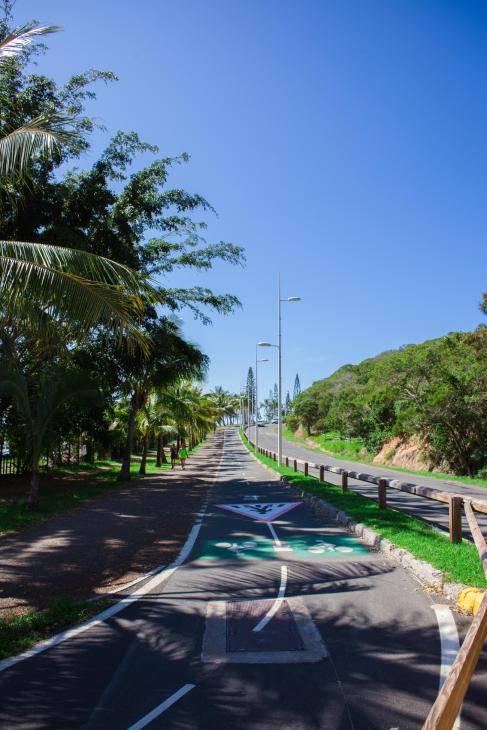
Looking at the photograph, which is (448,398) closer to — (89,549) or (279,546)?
(279,546)

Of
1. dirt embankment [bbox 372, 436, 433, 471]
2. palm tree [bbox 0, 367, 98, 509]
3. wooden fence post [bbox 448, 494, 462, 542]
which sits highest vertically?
palm tree [bbox 0, 367, 98, 509]

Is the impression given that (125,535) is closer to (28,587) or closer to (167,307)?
(28,587)

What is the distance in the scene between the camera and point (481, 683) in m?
3.87

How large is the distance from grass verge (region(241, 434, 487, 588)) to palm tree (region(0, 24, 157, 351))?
482cm

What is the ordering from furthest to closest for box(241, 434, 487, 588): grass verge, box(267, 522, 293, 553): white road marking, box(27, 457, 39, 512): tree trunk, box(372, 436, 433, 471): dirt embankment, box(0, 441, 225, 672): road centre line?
box(372, 436, 433, 471): dirt embankment
box(27, 457, 39, 512): tree trunk
box(267, 522, 293, 553): white road marking
box(241, 434, 487, 588): grass verge
box(0, 441, 225, 672): road centre line

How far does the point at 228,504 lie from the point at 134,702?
11.1m

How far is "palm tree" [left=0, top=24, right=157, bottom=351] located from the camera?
6.41m

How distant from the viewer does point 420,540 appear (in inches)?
320

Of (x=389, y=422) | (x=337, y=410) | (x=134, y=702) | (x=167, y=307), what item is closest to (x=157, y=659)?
(x=134, y=702)

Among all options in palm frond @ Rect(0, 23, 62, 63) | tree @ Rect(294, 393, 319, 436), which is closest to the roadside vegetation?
palm frond @ Rect(0, 23, 62, 63)

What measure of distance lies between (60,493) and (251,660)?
530 inches

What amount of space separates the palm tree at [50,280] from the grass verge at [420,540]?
190 inches

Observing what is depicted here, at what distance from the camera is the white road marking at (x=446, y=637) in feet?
13.5

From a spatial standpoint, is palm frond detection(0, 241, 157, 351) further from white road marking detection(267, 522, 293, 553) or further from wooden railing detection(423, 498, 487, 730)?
wooden railing detection(423, 498, 487, 730)
